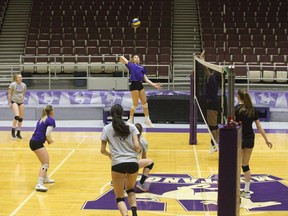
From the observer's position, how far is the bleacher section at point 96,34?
2231 centimetres

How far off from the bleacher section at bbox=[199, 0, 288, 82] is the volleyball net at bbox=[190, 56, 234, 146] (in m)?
7.53

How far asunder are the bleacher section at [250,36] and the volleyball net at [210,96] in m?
7.53

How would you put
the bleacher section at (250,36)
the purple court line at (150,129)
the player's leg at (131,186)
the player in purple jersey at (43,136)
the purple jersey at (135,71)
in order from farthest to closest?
the bleacher section at (250,36), the purple court line at (150,129), the purple jersey at (135,71), the player in purple jersey at (43,136), the player's leg at (131,186)

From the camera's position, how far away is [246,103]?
25.5 feet

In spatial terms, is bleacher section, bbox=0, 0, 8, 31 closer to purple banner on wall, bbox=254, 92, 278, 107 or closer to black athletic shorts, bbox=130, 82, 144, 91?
purple banner on wall, bbox=254, 92, 278, 107

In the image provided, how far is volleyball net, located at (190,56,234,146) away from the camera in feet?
22.4

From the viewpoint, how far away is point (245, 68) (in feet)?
69.2

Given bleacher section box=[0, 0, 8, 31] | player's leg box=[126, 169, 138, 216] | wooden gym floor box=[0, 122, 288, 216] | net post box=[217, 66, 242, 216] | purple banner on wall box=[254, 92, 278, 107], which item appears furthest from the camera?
bleacher section box=[0, 0, 8, 31]

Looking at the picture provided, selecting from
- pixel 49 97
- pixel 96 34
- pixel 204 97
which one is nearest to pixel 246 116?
pixel 204 97

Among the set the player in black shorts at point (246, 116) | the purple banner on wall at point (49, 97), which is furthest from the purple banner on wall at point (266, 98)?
the player in black shorts at point (246, 116)

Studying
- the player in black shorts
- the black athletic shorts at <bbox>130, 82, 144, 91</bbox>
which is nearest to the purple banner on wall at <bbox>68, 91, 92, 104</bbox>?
the black athletic shorts at <bbox>130, 82, 144, 91</bbox>

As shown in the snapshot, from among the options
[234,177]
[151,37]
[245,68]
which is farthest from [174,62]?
[234,177]

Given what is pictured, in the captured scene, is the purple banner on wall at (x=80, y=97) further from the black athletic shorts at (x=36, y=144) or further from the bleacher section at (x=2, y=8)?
the bleacher section at (x=2, y=8)

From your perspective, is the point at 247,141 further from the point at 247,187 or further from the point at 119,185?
the point at 119,185
